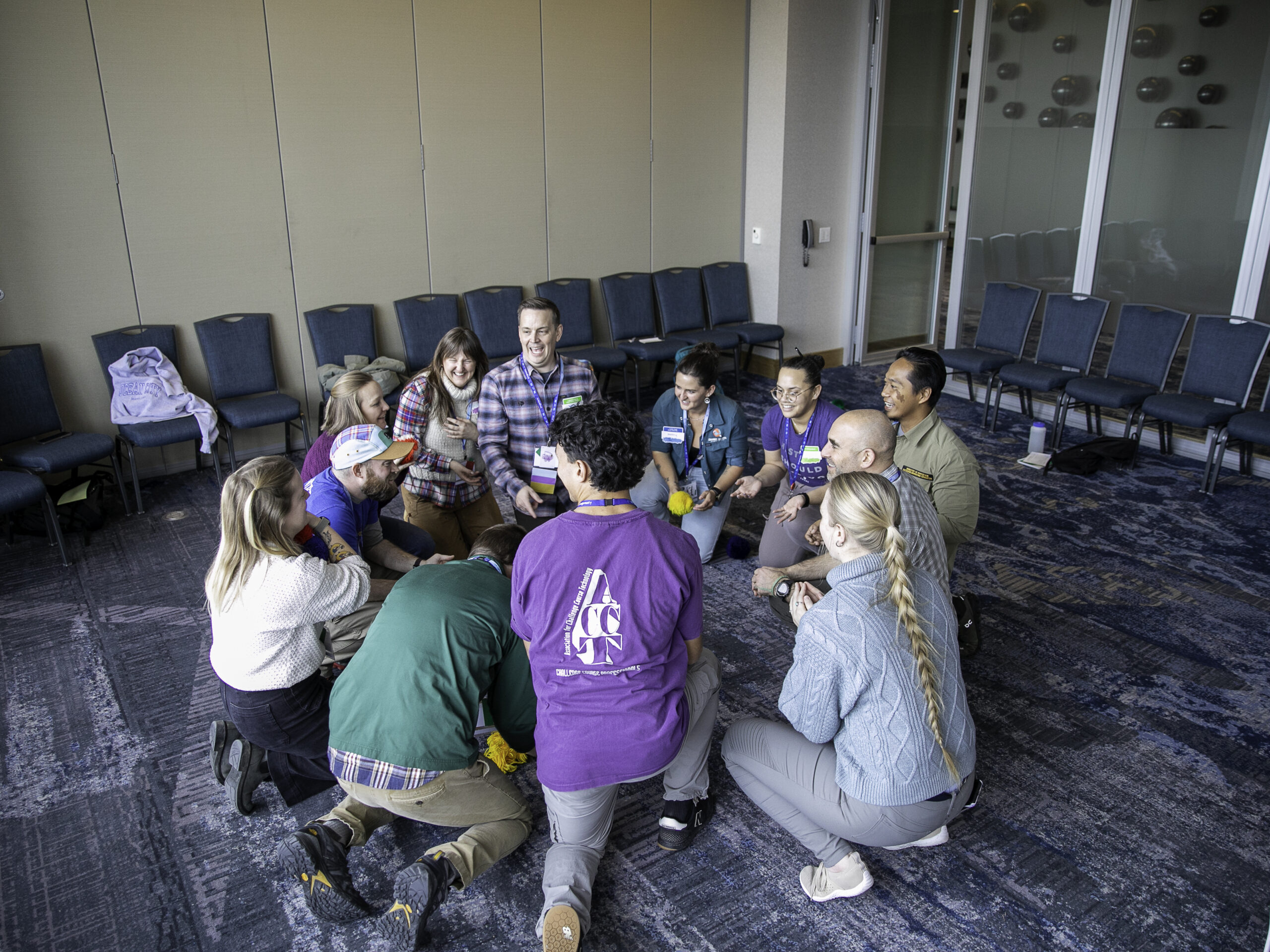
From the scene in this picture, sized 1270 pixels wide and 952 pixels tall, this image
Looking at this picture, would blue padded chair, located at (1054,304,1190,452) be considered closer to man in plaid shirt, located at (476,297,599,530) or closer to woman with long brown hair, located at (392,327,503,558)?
man in plaid shirt, located at (476,297,599,530)

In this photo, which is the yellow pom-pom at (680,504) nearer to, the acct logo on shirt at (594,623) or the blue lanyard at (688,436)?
the blue lanyard at (688,436)

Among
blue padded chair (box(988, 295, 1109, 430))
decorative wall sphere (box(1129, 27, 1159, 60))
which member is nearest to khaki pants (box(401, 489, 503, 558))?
blue padded chair (box(988, 295, 1109, 430))

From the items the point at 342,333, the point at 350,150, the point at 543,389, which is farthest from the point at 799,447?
the point at 350,150

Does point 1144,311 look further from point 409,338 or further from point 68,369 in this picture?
point 68,369

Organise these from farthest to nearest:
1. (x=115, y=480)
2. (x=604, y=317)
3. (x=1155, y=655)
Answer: (x=604, y=317) < (x=115, y=480) < (x=1155, y=655)

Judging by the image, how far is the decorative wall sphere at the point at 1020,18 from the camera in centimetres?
689

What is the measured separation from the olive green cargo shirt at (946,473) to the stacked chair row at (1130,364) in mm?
2698

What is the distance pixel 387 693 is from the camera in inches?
88.4

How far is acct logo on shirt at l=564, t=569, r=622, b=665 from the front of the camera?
7.15 ft

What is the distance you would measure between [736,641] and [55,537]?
3.80 meters

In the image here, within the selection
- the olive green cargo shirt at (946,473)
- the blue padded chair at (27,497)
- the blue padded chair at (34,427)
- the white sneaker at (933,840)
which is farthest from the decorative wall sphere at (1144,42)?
the blue padded chair at (27,497)

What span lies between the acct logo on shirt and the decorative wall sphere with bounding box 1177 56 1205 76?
621 centimetres

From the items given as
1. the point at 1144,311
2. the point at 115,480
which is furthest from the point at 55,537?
the point at 1144,311

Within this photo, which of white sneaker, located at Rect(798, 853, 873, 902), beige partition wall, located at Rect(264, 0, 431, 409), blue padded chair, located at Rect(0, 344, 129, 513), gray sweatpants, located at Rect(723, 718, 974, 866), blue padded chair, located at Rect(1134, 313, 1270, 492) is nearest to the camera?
gray sweatpants, located at Rect(723, 718, 974, 866)
